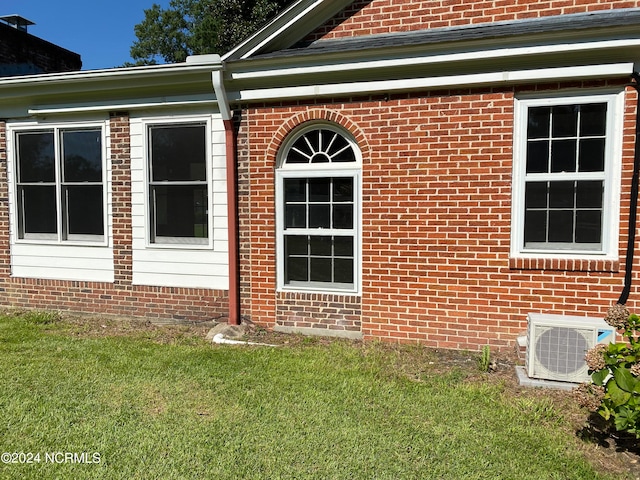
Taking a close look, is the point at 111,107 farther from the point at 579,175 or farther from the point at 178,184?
the point at 579,175

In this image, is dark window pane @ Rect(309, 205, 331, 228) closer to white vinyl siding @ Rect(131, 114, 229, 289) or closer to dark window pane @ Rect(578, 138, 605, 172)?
white vinyl siding @ Rect(131, 114, 229, 289)

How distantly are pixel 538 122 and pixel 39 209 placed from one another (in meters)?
7.06

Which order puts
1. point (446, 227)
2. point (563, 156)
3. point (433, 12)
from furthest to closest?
point (433, 12)
point (446, 227)
point (563, 156)

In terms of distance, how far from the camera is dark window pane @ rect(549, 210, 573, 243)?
5.22 metres

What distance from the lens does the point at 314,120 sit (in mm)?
5906

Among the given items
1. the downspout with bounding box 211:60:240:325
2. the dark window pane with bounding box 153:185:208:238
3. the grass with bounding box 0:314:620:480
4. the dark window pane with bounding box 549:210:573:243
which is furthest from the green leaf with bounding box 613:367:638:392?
the dark window pane with bounding box 153:185:208:238

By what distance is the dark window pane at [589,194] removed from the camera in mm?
5102

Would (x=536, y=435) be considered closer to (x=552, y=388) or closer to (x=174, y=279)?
(x=552, y=388)

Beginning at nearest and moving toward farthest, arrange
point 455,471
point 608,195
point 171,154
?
point 455,471 → point 608,195 → point 171,154

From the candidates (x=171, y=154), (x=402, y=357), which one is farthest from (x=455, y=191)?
(x=171, y=154)

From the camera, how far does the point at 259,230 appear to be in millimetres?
6191

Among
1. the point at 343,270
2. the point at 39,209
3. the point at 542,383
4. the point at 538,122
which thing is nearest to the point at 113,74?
the point at 39,209

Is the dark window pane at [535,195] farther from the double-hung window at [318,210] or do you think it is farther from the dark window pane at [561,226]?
the double-hung window at [318,210]

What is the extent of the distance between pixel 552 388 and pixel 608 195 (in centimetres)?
213
